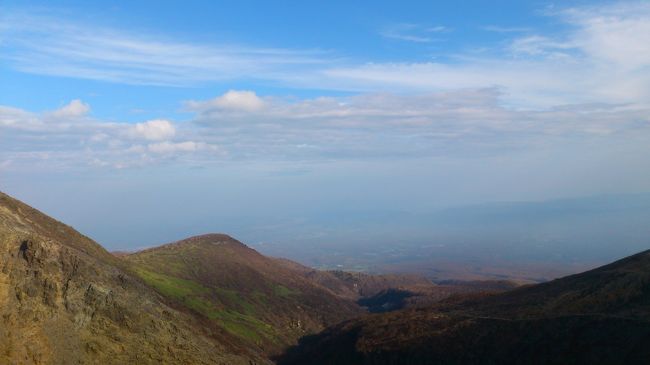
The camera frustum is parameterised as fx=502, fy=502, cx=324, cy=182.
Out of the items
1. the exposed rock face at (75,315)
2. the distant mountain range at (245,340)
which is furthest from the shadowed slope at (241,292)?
the exposed rock face at (75,315)

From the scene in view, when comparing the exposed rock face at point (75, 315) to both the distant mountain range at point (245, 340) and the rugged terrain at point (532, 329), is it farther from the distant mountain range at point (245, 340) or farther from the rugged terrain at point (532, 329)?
the rugged terrain at point (532, 329)

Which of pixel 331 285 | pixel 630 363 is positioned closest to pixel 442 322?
pixel 630 363

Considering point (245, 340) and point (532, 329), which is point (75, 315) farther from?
point (532, 329)

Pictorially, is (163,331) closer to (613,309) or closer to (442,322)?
(442,322)

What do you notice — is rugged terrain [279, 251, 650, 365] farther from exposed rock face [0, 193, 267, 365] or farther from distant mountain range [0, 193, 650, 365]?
exposed rock face [0, 193, 267, 365]

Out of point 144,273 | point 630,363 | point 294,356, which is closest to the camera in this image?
point 630,363

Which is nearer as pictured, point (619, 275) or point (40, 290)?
point (40, 290)

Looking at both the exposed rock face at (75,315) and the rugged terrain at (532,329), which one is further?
the exposed rock face at (75,315)
